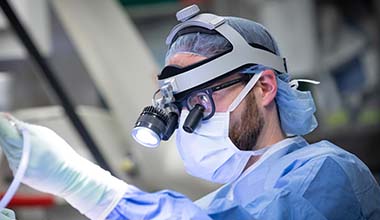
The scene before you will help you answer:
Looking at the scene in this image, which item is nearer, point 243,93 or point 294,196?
point 294,196

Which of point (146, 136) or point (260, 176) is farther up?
point (146, 136)

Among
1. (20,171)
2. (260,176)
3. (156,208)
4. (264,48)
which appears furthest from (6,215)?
(264,48)

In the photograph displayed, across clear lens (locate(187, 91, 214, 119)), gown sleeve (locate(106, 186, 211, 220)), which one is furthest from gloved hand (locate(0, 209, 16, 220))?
clear lens (locate(187, 91, 214, 119))

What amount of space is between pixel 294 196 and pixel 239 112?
231 mm

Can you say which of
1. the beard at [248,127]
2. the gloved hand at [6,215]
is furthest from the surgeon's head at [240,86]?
the gloved hand at [6,215]

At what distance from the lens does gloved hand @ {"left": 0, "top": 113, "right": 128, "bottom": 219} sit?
1.25 metres

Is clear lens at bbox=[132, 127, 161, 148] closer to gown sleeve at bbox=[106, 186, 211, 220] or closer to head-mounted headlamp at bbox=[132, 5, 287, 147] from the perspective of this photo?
head-mounted headlamp at bbox=[132, 5, 287, 147]

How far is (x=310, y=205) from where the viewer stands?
128cm

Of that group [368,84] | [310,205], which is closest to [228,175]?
[310,205]

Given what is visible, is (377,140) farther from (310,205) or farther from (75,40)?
(310,205)

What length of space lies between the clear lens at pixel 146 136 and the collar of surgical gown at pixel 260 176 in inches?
6.5

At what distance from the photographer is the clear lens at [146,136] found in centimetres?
136

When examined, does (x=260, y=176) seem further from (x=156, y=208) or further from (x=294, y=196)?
(x=156, y=208)

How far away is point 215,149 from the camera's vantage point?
1457mm
